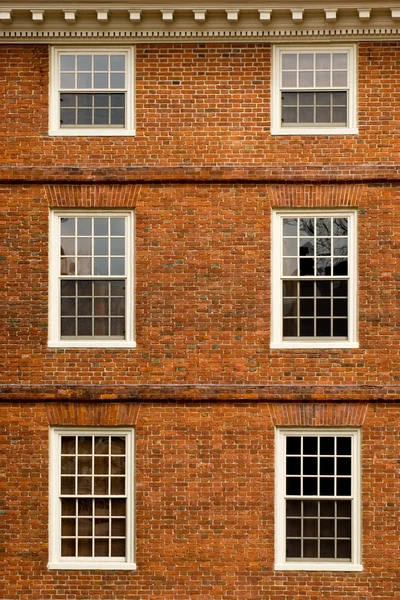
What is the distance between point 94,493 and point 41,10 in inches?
294

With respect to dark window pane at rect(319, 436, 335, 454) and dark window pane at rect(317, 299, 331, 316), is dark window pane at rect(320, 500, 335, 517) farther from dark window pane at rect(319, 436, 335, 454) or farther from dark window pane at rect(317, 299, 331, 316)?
dark window pane at rect(317, 299, 331, 316)

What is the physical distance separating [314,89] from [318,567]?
7353 millimetres

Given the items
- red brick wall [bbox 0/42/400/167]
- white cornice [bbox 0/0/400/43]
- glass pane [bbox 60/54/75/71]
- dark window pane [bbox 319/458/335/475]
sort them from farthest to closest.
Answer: glass pane [bbox 60/54/75/71]
red brick wall [bbox 0/42/400/167]
dark window pane [bbox 319/458/335/475]
white cornice [bbox 0/0/400/43]

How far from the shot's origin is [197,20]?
10891 mm

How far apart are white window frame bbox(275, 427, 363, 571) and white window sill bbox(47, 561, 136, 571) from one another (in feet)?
7.45

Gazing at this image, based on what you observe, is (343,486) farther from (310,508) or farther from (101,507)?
(101,507)

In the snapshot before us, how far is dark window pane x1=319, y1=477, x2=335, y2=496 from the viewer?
1087 centimetres

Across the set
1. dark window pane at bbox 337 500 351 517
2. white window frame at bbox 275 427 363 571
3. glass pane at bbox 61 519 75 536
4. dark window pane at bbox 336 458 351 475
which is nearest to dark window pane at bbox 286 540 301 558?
white window frame at bbox 275 427 363 571

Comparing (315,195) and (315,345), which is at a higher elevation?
(315,195)

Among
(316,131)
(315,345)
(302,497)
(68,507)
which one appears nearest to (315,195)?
(316,131)

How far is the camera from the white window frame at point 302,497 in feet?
35.2

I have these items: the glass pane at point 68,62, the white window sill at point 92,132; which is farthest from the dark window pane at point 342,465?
the glass pane at point 68,62

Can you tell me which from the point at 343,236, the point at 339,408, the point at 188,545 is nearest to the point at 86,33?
the point at 343,236

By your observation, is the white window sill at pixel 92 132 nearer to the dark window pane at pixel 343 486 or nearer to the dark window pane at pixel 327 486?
the dark window pane at pixel 327 486
